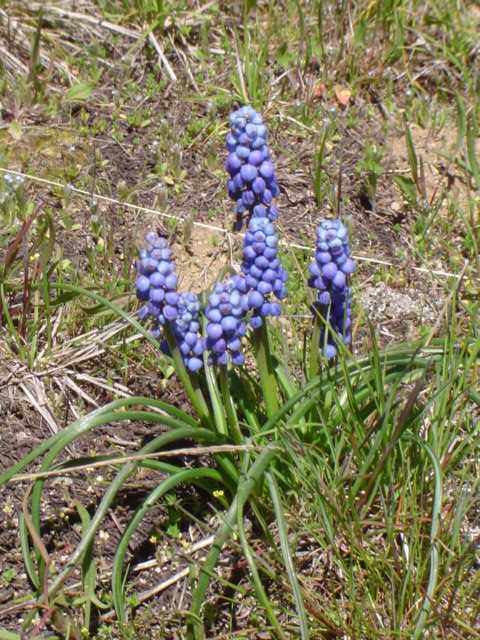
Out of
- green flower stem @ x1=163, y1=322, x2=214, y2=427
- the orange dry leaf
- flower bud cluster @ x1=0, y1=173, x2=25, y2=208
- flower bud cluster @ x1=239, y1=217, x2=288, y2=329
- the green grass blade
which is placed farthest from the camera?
the orange dry leaf

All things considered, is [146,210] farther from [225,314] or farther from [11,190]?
[225,314]

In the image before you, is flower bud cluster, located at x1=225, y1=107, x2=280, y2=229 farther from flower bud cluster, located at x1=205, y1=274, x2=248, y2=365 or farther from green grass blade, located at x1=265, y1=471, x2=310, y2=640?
green grass blade, located at x1=265, y1=471, x2=310, y2=640

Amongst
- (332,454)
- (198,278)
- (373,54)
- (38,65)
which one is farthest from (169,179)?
(332,454)

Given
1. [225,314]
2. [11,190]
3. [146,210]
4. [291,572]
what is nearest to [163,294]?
[225,314]

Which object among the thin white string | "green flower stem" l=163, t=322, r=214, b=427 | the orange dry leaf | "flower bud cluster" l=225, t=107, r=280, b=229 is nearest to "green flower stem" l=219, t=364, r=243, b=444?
"green flower stem" l=163, t=322, r=214, b=427

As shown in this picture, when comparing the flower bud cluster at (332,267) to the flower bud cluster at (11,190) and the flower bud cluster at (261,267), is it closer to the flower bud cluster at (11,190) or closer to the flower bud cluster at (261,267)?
the flower bud cluster at (261,267)

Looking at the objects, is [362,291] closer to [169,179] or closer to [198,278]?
[198,278]
